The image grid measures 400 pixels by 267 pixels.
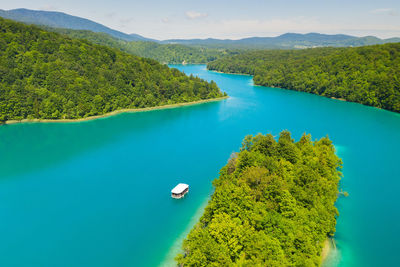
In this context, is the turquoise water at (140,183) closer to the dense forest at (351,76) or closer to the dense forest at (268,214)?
the dense forest at (268,214)

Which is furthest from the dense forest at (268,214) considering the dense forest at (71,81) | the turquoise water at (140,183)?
the dense forest at (71,81)

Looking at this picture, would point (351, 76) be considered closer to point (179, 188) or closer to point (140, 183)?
point (179, 188)

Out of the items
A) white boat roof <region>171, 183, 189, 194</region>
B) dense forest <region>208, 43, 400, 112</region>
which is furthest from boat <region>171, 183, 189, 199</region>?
dense forest <region>208, 43, 400, 112</region>

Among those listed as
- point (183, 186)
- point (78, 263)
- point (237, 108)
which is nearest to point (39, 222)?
point (78, 263)

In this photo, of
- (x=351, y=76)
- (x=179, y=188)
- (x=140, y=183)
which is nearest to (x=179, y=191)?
(x=179, y=188)

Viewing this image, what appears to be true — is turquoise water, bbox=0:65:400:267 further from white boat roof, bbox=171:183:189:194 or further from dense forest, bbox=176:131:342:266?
dense forest, bbox=176:131:342:266

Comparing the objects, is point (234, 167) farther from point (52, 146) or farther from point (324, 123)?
point (324, 123)
